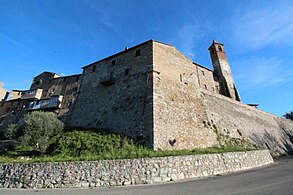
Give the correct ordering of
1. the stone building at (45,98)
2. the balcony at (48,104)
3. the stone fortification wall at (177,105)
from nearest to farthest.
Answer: the stone fortification wall at (177,105) → the balcony at (48,104) → the stone building at (45,98)

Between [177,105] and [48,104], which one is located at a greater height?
[48,104]

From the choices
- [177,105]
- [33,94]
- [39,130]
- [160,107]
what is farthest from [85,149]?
[33,94]

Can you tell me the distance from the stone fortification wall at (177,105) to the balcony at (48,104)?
982 inches

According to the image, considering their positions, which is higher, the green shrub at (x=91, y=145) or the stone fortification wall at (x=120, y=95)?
the stone fortification wall at (x=120, y=95)

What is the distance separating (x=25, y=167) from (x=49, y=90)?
34.3 m

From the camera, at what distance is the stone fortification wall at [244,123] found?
71.9 feet

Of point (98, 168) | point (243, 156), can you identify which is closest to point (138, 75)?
point (98, 168)

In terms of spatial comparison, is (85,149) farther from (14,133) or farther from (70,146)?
(14,133)

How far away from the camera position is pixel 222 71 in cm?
3941

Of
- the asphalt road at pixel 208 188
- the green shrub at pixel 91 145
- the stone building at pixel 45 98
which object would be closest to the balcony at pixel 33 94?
the stone building at pixel 45 98

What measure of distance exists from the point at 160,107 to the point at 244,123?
57.7 ft

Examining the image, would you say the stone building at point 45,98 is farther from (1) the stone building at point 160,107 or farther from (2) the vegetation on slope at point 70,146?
(2) the vegetation on slope at point 70,146

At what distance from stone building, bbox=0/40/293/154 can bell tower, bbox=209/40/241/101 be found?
22.5 feet

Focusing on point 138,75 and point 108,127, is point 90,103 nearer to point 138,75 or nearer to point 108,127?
point 108,127
